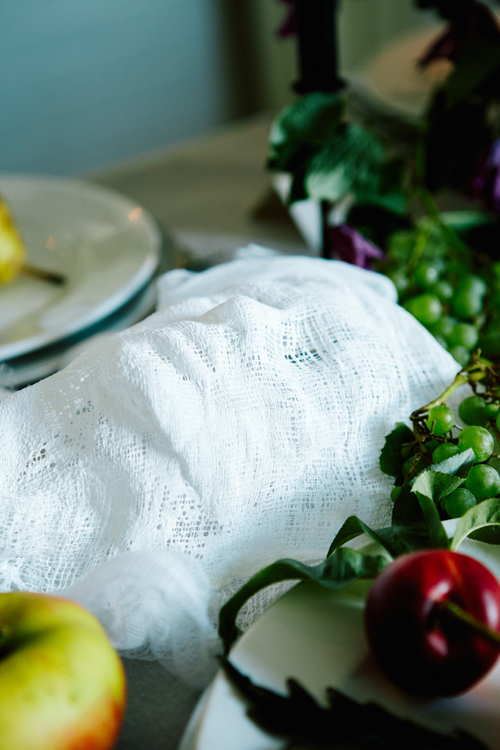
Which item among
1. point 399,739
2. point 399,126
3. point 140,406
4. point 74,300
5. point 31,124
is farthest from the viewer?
point 31,124

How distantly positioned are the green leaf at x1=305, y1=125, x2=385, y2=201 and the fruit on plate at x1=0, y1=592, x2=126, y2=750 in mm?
364

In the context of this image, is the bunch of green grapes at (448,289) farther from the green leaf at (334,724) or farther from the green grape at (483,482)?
the green leaf at (334,724)

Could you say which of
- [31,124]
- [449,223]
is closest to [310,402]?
[449,223]

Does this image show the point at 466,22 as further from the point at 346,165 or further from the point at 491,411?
the point at 491,411

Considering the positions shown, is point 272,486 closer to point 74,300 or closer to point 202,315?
point 202,315

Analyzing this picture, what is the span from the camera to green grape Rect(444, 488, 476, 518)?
276 mm

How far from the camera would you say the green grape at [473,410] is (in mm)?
326

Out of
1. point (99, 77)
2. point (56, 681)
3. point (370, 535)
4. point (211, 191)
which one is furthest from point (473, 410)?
point (99, 77)

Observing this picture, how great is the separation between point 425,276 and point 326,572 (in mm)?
261

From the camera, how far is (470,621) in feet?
0.63

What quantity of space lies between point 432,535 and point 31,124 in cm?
152

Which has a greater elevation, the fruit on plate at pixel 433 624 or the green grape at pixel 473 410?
the fruit on plate at pixel 433 624

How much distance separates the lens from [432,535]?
0.25 m

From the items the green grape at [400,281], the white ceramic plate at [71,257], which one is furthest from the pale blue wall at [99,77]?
the green grape at [400,281]
